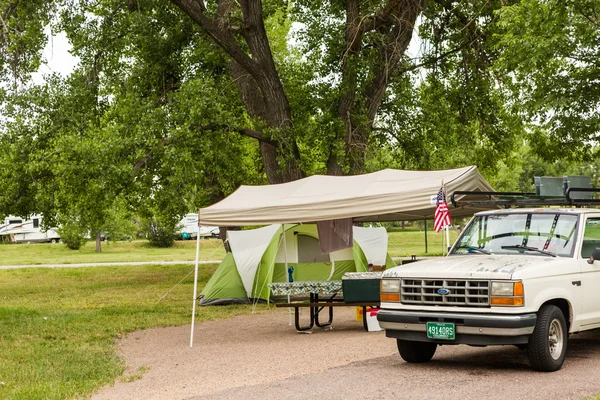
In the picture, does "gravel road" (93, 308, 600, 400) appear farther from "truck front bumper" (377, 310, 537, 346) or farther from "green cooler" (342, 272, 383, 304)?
"green cooler" (342, 272, 383, 304)

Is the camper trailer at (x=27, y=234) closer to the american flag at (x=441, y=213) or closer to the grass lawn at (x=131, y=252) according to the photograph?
the grass lawn at (x=131, y=252)

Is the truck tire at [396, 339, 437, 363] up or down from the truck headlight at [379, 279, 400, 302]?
down

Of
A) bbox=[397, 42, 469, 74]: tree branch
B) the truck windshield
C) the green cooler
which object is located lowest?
the green cooler

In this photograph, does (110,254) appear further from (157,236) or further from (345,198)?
(345,198)

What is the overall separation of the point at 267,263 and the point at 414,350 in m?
9.82

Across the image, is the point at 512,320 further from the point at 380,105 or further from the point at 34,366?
the point at 380,105

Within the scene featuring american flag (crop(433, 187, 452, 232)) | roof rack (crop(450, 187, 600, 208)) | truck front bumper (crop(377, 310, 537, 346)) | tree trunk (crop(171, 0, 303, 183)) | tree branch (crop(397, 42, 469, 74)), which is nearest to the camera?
truck front bumper (crop(377, 310, 537, 346))

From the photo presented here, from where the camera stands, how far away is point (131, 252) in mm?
50500

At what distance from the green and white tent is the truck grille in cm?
984

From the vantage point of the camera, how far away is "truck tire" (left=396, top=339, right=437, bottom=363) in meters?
9.69

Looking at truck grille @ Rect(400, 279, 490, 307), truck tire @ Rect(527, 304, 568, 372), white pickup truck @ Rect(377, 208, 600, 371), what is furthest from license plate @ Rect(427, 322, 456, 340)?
truck tire @ Rect(527, 304, 568, 372)

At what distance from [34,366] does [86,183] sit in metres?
9.44

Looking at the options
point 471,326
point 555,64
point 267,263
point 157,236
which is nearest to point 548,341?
point 471,326

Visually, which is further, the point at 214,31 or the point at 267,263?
the point at 267,263
